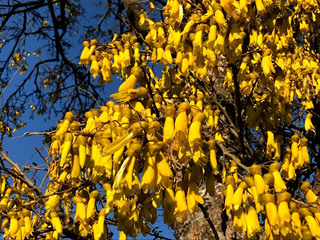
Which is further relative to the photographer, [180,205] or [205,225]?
[205,225]

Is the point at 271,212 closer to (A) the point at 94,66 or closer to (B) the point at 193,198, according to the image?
(B) the point at 193,198

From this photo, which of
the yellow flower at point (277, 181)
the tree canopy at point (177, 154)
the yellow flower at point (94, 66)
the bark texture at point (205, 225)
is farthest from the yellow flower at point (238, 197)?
the yellow flower at point (94, 66)

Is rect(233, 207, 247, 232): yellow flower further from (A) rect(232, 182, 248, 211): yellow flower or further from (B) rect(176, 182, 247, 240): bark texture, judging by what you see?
(B) rect(176, 182, 247, 240): bark texture

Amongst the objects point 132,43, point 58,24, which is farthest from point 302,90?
point 58,24

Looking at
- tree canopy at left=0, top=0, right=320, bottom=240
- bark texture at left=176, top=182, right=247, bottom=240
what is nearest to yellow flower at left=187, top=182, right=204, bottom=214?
tree canopy at left=0, top=0, right=320, bottom=240

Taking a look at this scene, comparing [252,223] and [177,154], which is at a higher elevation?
[177,154]

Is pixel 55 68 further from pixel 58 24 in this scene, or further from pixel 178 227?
pixel 178 227

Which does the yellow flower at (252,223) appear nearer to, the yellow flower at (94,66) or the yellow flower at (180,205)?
the yellow flower at (180,205)

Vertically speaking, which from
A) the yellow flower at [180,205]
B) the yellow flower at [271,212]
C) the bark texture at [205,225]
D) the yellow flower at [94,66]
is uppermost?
the yellow flower at [94,66]

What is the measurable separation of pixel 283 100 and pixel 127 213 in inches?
39.1

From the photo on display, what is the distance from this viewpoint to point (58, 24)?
18.0 feet

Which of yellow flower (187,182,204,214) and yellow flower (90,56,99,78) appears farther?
yellow flower (90,56,99,78)

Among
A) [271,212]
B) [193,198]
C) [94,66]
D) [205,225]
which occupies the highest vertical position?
[94,66]

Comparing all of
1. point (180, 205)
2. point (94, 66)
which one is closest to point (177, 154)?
point (180, 205)
